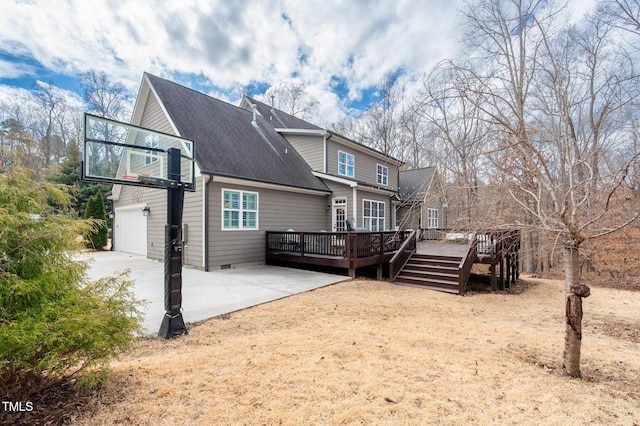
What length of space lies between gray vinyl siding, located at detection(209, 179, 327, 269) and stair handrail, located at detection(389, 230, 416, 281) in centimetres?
434

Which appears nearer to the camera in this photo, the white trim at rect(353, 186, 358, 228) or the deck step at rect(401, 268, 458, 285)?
the deck step at rect(401, 268, 458, 285)

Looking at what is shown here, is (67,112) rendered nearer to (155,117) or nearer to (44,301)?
(155,117)

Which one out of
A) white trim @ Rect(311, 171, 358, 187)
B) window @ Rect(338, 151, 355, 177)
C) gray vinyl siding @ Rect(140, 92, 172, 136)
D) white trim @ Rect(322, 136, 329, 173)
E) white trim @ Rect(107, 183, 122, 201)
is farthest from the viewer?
window @ Rect(338, 151, 355, 177)

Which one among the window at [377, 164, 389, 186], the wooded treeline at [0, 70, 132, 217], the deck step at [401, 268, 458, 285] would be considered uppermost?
the wooded treeline at [0, 70, 132, 217]

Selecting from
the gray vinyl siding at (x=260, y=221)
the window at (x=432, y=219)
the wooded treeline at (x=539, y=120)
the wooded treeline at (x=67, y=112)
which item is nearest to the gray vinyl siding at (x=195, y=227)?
the gray vinyl siding at (x=260, y=221)

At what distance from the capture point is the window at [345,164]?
1472 centimetres

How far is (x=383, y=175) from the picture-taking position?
1792 cm

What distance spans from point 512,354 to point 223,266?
26.3 ft

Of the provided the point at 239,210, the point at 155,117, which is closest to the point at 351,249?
the point at 239,210

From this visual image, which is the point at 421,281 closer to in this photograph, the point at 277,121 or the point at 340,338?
the point at 340,338

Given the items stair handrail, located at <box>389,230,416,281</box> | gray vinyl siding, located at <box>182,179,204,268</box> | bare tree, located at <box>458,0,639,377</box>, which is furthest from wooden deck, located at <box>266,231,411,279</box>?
bare tree, located at <box>458,0,639,377</box>

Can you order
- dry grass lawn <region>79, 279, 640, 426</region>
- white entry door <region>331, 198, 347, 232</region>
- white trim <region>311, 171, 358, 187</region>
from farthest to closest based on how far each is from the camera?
white entry door <region>331, 198, 347, 232</region> < white trim <region>311, 171, 358, 187</region> < dry grass lawn <region>79, 279, 640, 426</region>

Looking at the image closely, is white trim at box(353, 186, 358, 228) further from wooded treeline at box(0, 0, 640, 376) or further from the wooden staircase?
wooded treeline at box(0, 0, 640, 376)

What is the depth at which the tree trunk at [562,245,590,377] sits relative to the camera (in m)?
3.22
